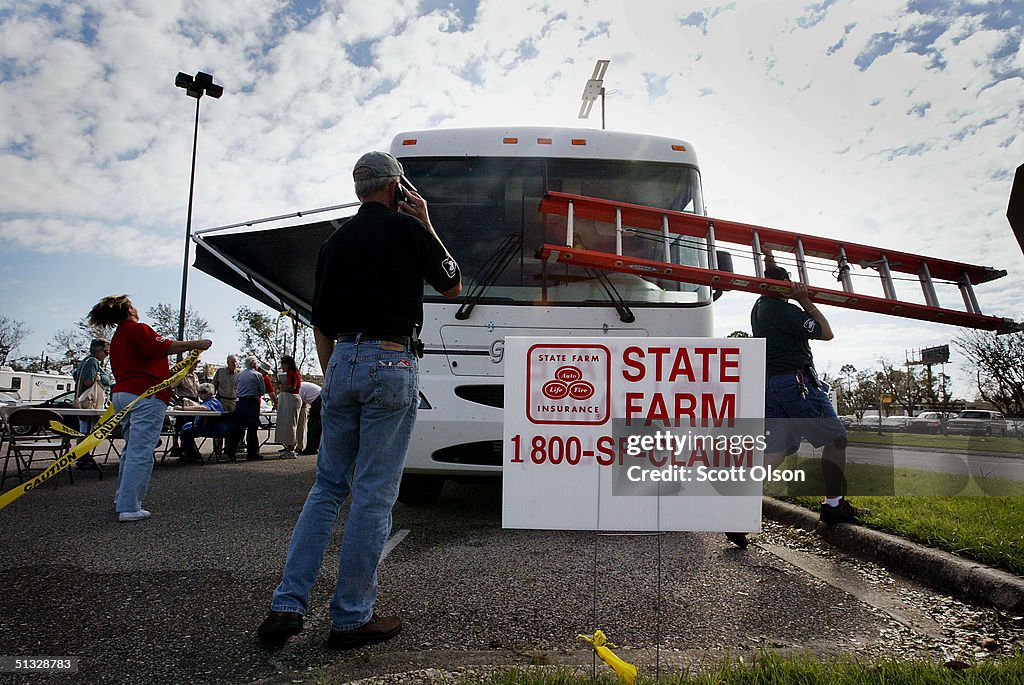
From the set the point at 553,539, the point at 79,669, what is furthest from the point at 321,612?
the point at 553,539

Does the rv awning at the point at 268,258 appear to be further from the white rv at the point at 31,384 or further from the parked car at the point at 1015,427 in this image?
the white rv at the point at 31,384

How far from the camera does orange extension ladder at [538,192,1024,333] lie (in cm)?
378

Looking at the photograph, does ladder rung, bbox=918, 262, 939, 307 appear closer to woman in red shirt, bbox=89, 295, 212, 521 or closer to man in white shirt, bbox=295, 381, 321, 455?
woman in red shirt, bbox=89, 295, 212, 521

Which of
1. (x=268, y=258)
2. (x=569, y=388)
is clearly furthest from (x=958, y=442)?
(x=268, y=258)

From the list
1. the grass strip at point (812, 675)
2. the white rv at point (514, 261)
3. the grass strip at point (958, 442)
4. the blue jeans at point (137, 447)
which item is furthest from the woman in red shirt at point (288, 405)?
the grass strip at point (812, 675)

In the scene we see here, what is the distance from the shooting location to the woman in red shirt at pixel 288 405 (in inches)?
426

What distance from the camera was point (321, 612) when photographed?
2.92 metres

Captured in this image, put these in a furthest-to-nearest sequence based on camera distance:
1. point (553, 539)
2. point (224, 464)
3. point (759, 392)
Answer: point (224, 464)
point (553, 539)
point (759, 392)

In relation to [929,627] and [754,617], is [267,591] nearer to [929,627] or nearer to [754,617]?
[754,617]

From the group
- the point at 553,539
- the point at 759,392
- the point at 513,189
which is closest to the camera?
the point at 759,392

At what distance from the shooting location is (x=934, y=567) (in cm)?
339

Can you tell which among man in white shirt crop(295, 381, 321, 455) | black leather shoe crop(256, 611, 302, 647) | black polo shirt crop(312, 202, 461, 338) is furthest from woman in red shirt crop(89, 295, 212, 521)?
man in white shirt crop(295, 381, 321, 455)

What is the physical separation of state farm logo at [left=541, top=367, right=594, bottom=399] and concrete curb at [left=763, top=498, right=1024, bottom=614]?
7.06 feet

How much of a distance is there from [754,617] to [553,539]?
68.6 inches
